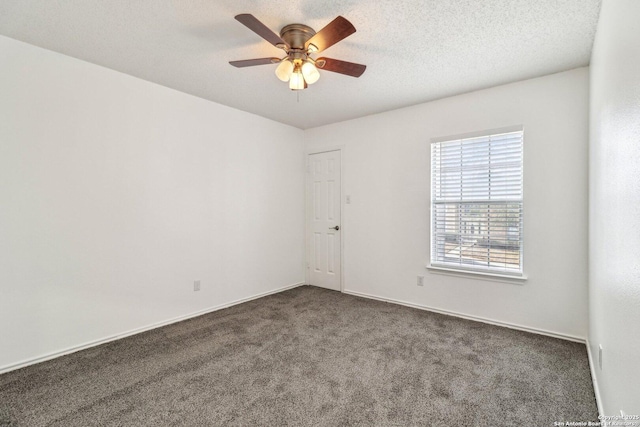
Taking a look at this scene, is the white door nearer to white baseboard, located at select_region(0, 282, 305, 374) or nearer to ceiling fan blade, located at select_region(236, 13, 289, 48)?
white baseboard, located at select_region(0, 282, 305, 374)

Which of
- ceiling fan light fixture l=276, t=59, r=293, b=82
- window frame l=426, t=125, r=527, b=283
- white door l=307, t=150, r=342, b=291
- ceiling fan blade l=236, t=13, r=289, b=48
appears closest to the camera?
ceiling fan blade l=236, t=13, r=289, b=48

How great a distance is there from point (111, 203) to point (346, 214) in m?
2.89

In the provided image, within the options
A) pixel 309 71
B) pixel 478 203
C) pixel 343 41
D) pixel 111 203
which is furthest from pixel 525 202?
pixel 111 203

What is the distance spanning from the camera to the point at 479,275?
3.28m

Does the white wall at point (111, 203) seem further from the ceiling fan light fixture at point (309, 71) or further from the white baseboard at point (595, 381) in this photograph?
the white baseboard at point (595, 381)

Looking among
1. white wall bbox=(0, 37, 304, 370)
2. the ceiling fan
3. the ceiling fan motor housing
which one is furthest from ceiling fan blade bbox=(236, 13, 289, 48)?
white wall bbox=(0, 37, 304, 370)

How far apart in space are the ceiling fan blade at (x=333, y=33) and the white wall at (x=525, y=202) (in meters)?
2.13

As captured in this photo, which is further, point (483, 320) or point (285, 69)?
point (483, 320)

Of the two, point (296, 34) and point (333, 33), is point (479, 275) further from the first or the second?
point (296, 34)

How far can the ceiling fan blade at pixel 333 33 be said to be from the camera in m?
1.72

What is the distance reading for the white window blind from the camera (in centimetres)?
310

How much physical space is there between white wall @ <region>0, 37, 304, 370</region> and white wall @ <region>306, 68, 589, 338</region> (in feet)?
5.01

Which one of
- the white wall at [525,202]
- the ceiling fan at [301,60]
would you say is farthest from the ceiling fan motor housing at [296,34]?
the white wall at [525,202]

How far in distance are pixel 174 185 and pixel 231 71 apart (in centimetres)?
140
